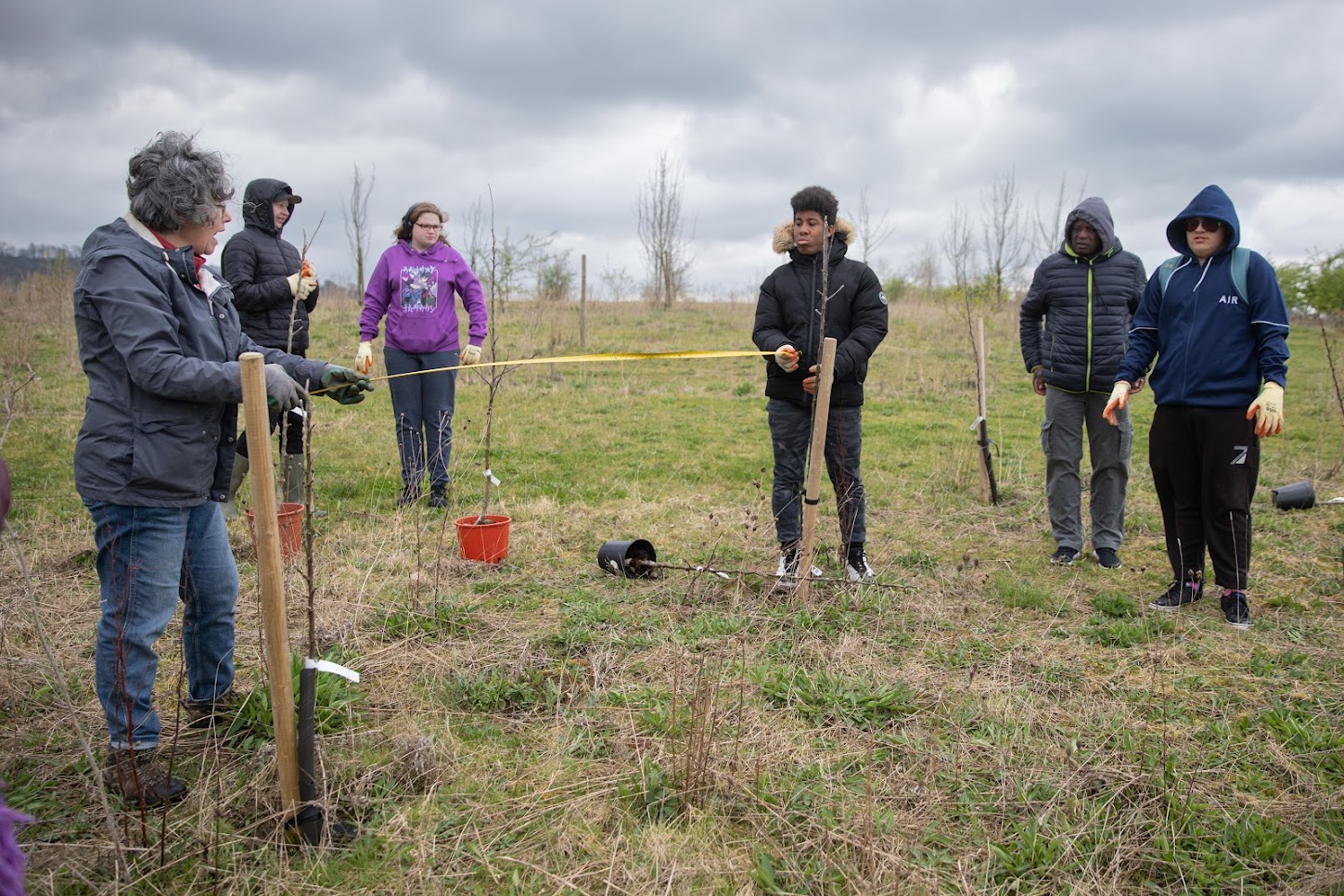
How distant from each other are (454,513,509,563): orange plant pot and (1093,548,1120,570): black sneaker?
A: 335cm

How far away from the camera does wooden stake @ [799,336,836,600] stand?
12.5 ft

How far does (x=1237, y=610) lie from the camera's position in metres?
4.00

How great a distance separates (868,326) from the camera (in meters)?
4.21

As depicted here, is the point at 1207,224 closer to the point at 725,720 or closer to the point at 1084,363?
the point at 1084,363

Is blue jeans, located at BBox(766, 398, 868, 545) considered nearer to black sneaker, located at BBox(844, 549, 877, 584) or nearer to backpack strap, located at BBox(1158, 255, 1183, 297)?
black sneaker, located at BBox(844, 549, 877, 584)

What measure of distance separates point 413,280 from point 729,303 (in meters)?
20.7

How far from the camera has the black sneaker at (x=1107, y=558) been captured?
491 cm

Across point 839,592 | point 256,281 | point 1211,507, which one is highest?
point 256,281

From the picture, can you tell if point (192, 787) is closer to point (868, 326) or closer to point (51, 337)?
point (868, 326)

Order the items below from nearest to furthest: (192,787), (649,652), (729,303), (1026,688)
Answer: (192,787) < (1026,688) < (649,652) < (729,303)

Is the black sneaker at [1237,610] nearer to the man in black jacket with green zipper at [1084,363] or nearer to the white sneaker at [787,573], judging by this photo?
the man in black jacket with green zipper at [1084,363]

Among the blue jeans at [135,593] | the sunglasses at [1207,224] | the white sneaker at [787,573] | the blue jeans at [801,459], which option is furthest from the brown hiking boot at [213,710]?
the sunglasses at [1207,224]

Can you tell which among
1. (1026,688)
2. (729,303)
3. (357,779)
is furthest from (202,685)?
(729,303)

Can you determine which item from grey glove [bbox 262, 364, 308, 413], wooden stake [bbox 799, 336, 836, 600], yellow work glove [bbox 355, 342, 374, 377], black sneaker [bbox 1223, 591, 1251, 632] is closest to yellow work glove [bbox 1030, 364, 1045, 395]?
black sneaker [bbox 1223, 591, 1251, 632]
